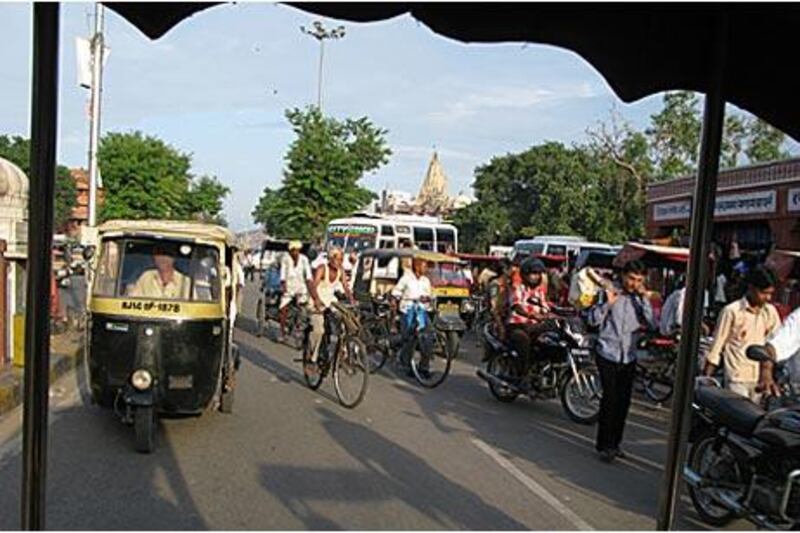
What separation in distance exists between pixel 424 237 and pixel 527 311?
20136mm

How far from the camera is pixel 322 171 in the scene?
1329 inches

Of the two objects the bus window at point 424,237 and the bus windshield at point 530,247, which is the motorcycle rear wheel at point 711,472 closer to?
the bus windshield at point 530,247

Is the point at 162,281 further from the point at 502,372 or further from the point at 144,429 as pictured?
the point at 502,372

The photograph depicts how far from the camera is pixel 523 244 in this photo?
28.6 m

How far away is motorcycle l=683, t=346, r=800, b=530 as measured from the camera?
5130mm

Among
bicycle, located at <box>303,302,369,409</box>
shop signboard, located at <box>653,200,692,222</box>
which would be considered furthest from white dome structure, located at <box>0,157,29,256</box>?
shop signboard, located at <box>653,200,692,222</box>

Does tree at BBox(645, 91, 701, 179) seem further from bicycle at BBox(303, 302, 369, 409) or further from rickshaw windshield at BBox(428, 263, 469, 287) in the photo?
bicycle at BBox(303, 302, 369, 409)

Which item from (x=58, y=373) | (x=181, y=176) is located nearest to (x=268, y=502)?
(x=58, y=373)

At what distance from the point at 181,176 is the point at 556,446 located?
32.8m

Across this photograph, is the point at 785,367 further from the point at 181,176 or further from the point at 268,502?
the point at 181,176

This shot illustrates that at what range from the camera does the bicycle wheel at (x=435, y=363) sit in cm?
1172

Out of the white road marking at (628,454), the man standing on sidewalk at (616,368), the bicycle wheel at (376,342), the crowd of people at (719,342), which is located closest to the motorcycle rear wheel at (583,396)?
the white road marking at (628,454)

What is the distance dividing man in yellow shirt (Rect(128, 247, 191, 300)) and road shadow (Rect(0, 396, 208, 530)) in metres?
1.33

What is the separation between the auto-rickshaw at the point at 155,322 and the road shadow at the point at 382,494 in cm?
120
